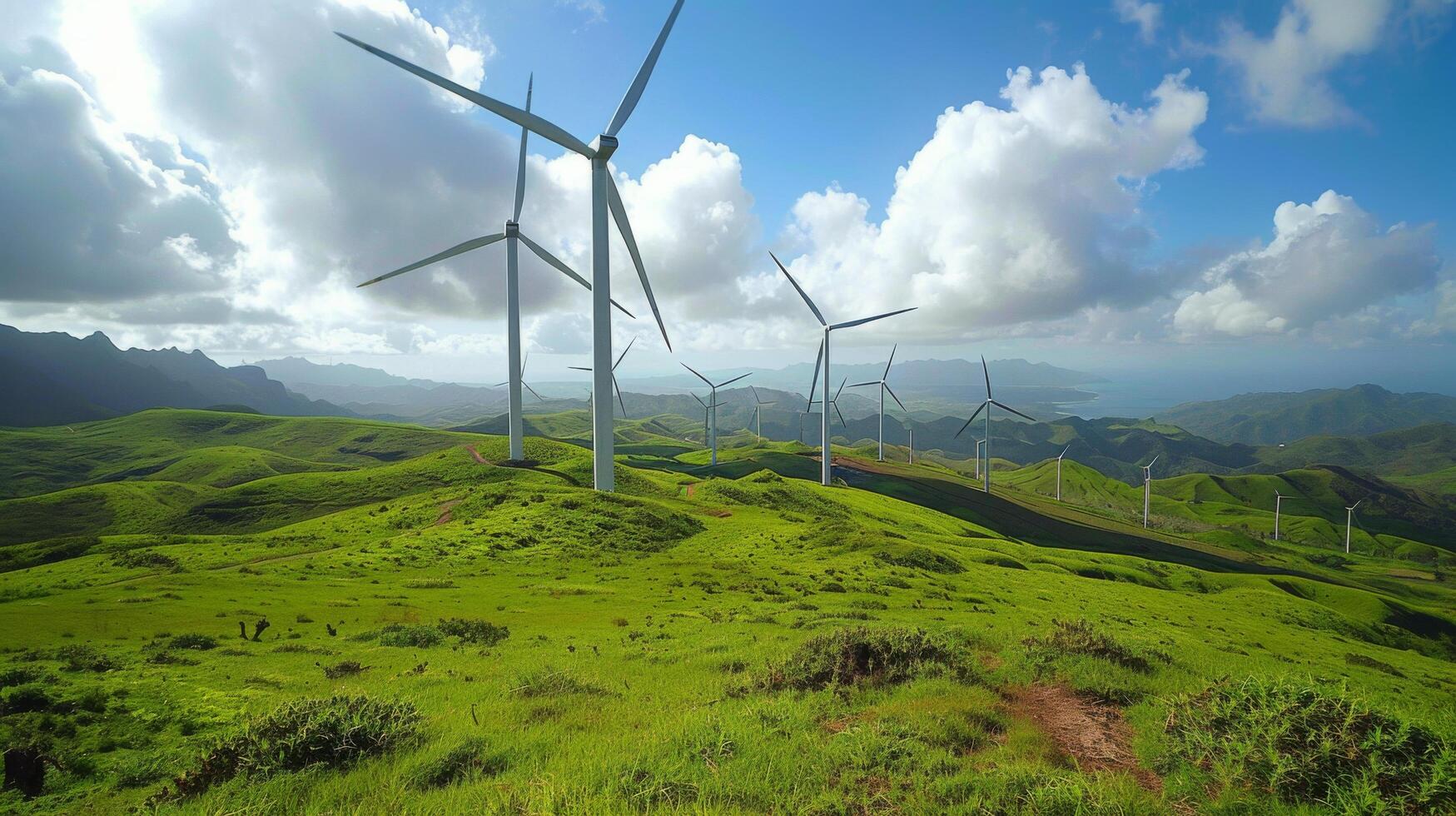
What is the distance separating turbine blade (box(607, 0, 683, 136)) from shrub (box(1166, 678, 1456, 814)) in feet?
168

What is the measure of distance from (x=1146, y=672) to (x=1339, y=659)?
3300 centimetres

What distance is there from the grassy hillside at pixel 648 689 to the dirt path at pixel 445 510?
10.7 metres

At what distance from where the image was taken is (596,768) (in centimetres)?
962

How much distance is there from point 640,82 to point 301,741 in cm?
5139

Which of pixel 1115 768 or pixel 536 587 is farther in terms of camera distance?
pixel 536 587

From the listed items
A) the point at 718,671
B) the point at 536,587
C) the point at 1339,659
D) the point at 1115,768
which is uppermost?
the point at 1115,768

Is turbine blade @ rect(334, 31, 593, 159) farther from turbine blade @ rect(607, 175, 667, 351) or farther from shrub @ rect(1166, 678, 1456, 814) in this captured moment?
shrub @ rect(1166, 678, 1456, 814)

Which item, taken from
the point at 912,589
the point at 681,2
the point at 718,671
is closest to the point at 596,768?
the point at 718,671

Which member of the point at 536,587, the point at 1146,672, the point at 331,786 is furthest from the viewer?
→ the point at 536,587

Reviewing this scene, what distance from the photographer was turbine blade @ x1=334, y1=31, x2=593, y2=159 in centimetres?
3909

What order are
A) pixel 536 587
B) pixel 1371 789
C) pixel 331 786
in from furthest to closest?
pixel 536 587
pixel 331 786
pixel 1371 789

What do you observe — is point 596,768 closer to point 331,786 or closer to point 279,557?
point 331,786

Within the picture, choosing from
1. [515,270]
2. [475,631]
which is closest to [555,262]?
[515,270]

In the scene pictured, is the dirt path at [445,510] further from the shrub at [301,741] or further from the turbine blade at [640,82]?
the shrub at [301,741]
